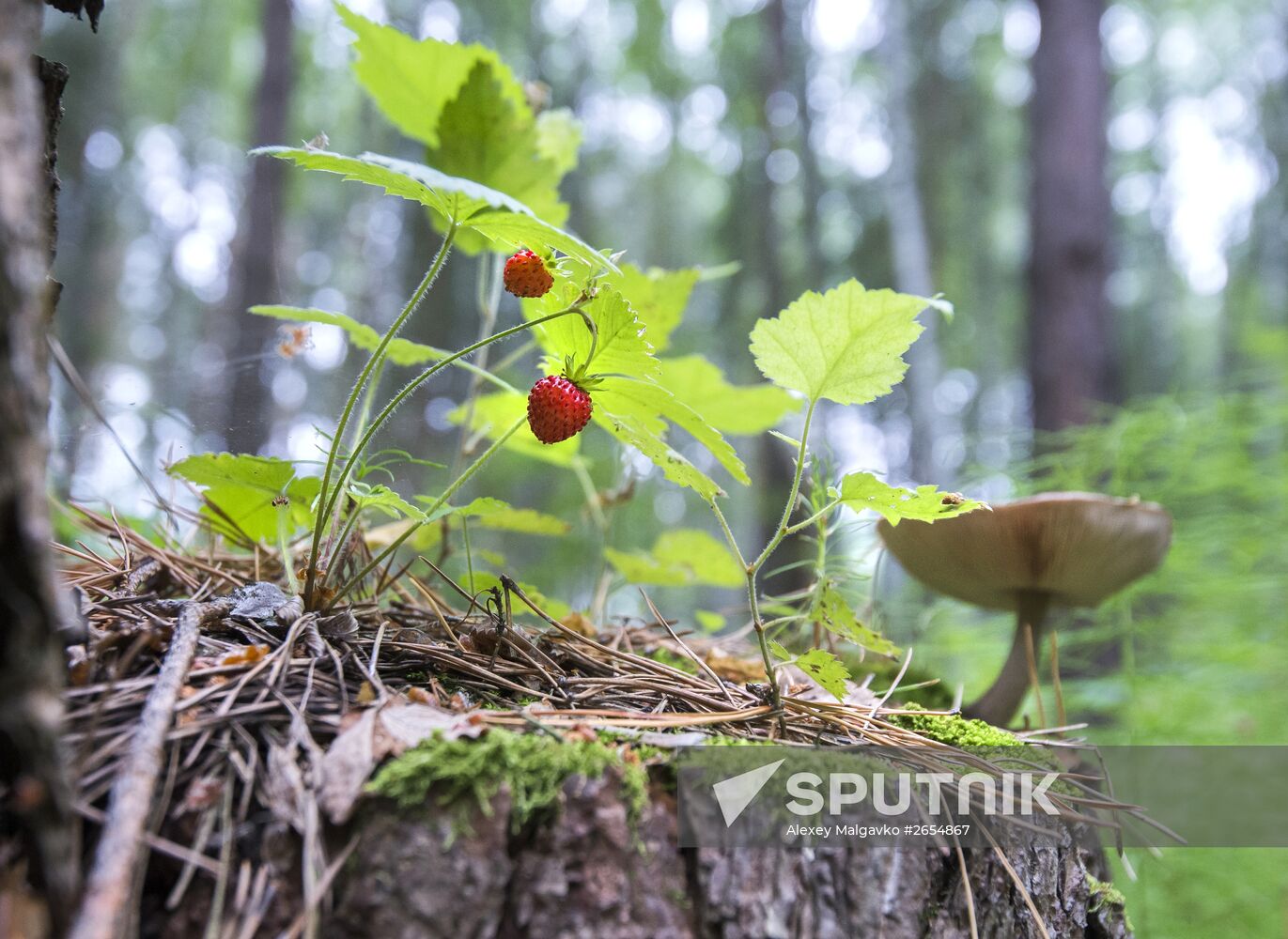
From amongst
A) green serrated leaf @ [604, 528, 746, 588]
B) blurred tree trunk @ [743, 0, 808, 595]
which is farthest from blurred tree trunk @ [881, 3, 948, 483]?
green serrated leaf @ [604, 528, 746, 588]

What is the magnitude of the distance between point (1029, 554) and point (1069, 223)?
292cm

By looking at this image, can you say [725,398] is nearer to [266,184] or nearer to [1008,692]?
[1008,692]

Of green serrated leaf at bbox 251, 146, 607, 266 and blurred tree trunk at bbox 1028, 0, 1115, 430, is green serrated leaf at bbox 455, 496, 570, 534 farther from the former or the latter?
blurred tree trunk at bbox 1028, 0, 1115, 430

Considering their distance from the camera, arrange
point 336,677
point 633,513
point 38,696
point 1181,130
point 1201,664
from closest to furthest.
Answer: point 38,696 → point 336,677 → point 1201,664 → point 633,513 → point 1181,130

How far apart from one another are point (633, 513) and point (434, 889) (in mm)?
7256

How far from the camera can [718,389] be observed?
4.88 ft

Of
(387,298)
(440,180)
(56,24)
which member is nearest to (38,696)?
(440,180)

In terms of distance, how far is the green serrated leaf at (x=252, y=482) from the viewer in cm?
97

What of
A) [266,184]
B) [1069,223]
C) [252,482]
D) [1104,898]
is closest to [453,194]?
[252,482]

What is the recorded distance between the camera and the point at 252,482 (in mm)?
1019

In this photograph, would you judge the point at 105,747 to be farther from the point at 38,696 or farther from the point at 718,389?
the point at 718,389

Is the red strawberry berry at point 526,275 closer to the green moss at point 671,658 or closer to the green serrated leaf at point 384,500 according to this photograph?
the green serrated leaf at point 384,500

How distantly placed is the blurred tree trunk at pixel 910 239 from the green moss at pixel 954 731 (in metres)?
4.15

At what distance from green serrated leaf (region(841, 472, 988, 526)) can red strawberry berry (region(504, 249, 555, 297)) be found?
448 mm
